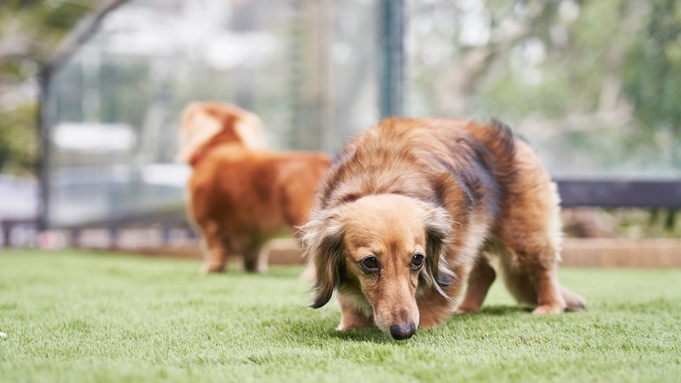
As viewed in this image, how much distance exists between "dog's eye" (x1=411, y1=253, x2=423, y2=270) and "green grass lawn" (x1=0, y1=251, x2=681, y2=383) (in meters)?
0.24

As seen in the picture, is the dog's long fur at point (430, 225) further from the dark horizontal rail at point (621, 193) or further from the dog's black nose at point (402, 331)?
the dark horizontal rail at point (621, 193)

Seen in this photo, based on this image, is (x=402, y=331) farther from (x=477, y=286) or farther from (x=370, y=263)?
(x=477, y=286)

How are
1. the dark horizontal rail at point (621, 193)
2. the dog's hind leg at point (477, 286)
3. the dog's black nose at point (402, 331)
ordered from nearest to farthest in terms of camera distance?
1. the dog's black nose at point (402, 331)
2. the dog's hind leg at point (477, 286)
3. the dark horizontal rail at point (621, 193)

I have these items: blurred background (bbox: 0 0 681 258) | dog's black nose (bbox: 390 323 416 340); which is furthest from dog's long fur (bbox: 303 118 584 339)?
blurred background (bbox: 0 0 681 258)

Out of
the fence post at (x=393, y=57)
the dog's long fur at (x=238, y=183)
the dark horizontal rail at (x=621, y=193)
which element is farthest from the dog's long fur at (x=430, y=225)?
the fence post at (x=393, y=57)

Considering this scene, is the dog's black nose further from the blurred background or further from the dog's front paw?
the blurred background

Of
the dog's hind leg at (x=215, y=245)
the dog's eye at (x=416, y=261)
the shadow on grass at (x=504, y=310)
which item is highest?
the dog's eye at (x=416, y=261)

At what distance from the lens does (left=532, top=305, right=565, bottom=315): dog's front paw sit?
298cm

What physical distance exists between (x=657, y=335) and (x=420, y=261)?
2.72 feet

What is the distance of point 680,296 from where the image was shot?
350cm

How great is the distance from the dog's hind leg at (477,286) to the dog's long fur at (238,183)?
1573 millimetres

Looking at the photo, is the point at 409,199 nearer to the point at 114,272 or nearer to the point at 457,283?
the point at 457,283

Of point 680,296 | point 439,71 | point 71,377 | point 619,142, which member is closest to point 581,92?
point 619,142

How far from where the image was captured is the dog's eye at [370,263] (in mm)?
2250
